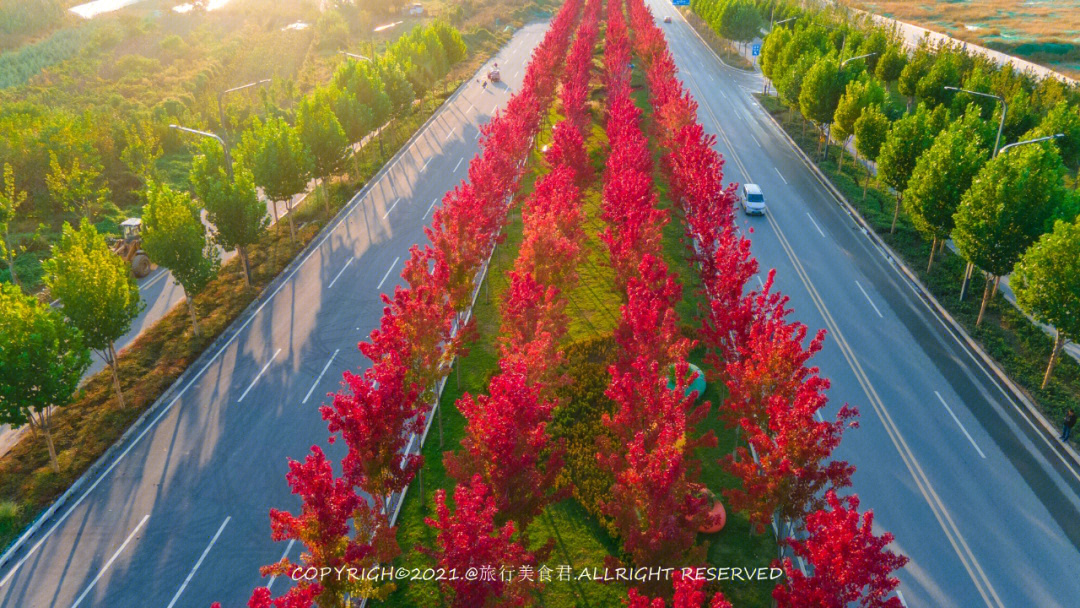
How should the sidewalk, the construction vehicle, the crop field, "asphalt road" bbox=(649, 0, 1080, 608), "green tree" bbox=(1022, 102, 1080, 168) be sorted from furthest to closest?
the crop field < "green tree" bbox=(1022, 102, 1080, 168) < the construction vehicle < the sidewalk < "asphalt road" bbox=(649, 0, 1080, 608)

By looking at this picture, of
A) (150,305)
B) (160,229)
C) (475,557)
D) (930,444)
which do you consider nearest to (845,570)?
(475,557)

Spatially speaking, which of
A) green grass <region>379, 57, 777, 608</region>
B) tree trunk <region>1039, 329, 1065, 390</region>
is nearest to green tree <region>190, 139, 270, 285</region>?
green grass <region>379, 57, 777, 608</region>

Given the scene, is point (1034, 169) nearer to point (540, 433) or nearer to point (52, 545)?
point (540, 433)

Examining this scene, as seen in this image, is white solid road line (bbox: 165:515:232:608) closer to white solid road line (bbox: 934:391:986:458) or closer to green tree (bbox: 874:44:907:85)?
white solid road line (bbox: 934:391:986:458)

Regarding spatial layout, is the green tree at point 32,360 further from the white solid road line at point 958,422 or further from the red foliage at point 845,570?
the white solid road line at point 958,422

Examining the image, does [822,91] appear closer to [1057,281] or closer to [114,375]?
[1057,281]

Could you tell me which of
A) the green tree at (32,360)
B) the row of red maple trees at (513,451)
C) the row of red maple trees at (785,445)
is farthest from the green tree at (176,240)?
the row of red maple trees at (785,445)
